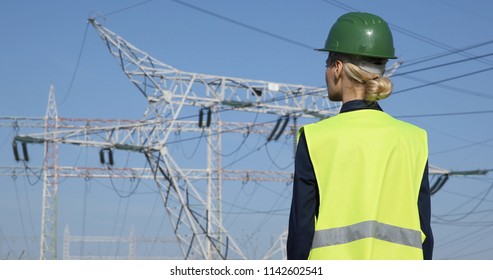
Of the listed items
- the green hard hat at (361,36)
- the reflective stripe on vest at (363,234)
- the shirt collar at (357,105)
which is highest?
the green hard hat at (361,36)

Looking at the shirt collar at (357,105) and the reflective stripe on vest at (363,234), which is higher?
the shirt collar at (357,105)

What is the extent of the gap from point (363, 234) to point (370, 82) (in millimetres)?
519

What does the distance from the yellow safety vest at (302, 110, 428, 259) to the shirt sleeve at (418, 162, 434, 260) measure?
0.06 m

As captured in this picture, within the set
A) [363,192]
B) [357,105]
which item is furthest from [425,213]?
[357,105]

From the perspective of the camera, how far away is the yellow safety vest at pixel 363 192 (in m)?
2.88

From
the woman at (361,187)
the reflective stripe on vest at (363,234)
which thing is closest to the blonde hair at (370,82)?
the woman at (361,187)

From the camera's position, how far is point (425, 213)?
10.00 ft

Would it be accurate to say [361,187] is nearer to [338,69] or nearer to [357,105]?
[357,105]

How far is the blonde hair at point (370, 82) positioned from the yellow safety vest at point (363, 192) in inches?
4.0

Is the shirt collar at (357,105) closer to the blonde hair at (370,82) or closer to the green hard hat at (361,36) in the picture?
the blonde hair at (370,82)
